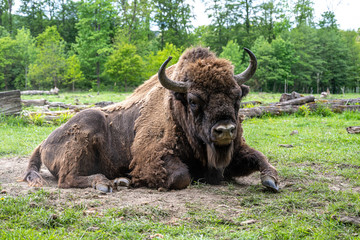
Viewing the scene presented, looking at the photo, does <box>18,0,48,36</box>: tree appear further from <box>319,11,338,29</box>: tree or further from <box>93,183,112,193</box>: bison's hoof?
<box>93,183,112,193</box>: bison's hoof

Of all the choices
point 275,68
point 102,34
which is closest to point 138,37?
point 102,34

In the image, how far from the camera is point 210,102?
Result: 14.1ft

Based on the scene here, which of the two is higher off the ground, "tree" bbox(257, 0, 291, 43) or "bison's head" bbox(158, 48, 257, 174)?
"tree" bbox(257, 0, 291, 43)

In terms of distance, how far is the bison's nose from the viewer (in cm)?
399

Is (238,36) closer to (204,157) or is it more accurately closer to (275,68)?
(275,68)

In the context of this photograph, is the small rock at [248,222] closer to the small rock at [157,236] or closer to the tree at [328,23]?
the small rock at [157,236]

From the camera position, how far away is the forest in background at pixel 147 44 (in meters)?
42.3

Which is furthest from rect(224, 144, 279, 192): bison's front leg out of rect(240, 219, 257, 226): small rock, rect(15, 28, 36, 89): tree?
rect(15, 28, 36, 89): tree

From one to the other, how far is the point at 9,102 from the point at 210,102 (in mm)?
9933

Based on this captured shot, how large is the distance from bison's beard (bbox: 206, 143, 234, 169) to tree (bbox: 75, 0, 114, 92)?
42491mm

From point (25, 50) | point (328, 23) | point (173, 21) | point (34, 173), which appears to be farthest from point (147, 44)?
point (34, 173)

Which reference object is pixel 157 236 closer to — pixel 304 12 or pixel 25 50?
pixel 25 50

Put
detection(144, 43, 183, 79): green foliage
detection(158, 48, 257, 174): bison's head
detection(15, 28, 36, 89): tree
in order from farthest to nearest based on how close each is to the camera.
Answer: detection(15, 28, 36, 89): tree, detection(144, 43, 183, 79): green foliage, detection(158, 48, 257, 174): bison's head

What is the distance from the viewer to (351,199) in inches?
144
